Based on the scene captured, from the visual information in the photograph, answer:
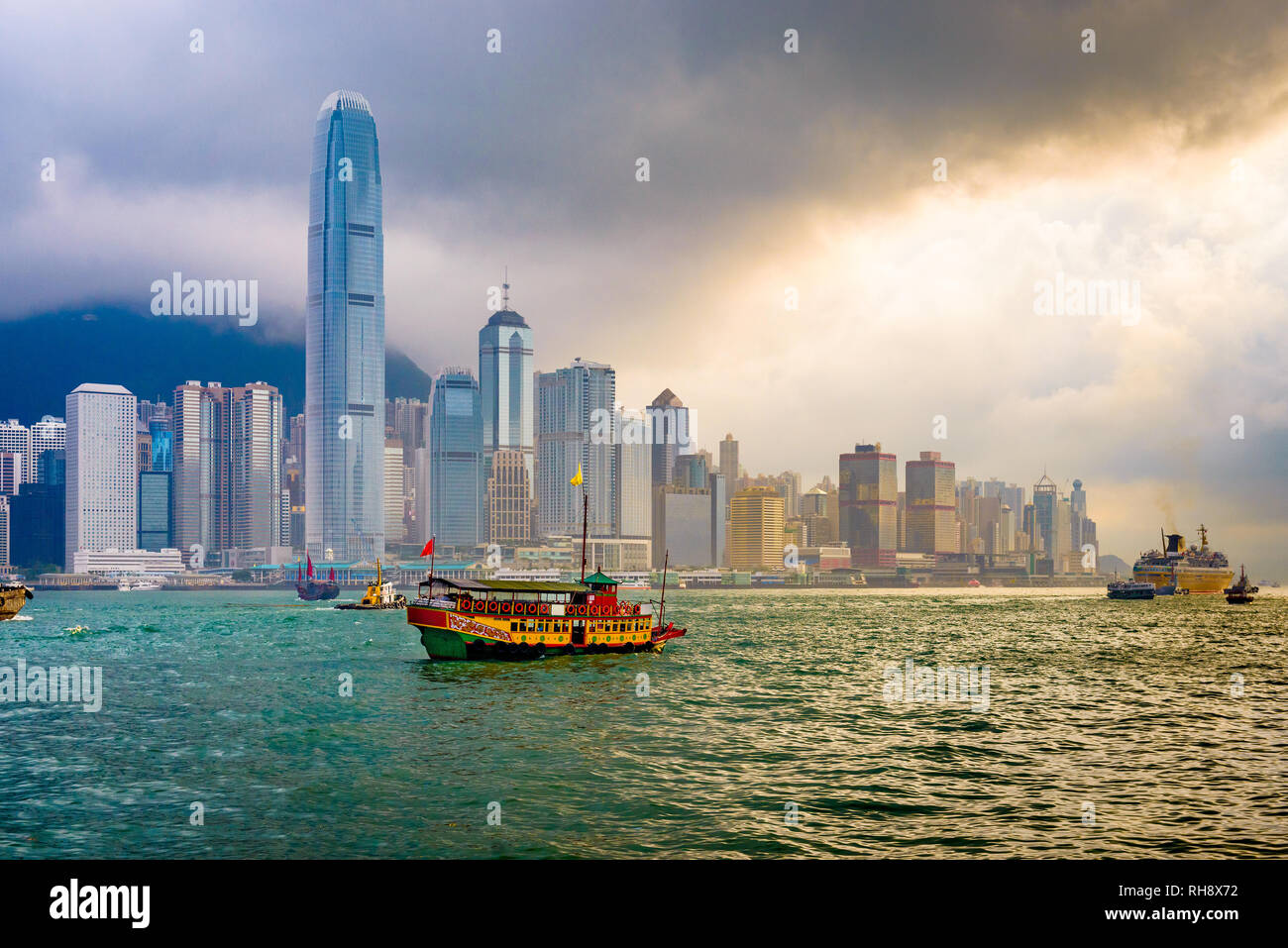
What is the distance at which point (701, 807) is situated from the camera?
80.7 ft

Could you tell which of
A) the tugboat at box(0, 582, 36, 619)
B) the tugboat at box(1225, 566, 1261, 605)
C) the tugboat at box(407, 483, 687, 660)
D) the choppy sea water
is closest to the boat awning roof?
the tugboat at box(407, 483, 687, 660)

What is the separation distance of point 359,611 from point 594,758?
147 metres

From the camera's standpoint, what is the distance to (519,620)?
63.9m

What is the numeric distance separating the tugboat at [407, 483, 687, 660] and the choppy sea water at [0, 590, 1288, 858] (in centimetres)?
168

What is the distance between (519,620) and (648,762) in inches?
1332

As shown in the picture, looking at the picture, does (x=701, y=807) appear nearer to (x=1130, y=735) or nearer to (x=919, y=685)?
(x=1130, y=735)

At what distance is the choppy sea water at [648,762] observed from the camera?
2189 cm

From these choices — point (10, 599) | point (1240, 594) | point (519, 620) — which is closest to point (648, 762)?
point (519, 620)

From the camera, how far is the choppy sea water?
21891mm

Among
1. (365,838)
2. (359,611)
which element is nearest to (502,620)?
(365,838)

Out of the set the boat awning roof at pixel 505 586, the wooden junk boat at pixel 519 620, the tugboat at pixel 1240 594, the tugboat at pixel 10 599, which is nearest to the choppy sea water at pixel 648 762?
the wooden junk boat at pixel 519 620

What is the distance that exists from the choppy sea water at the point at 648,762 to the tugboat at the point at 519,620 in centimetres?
168

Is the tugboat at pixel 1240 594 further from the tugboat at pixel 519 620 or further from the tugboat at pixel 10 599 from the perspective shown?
the tugboat at pixel 10 599

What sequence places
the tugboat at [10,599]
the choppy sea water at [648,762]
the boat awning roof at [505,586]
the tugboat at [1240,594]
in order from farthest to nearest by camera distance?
the tugboat at [1240,594], the tugboat at [10,599], the boat awning roof at [505,586], the choppy sea water at [648,762]
